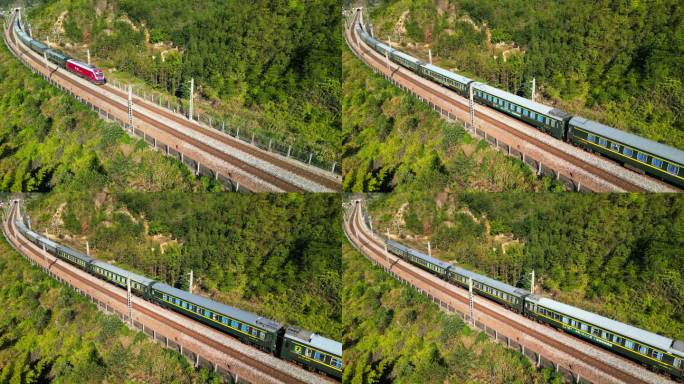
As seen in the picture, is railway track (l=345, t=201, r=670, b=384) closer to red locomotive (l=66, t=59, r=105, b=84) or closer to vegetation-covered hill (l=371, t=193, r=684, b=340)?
vegetation-covered hill (l=371, t=193, r=684, b=340)

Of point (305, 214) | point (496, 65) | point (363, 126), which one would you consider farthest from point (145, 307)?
point (496, 65)

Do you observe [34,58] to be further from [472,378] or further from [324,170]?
[472,378]

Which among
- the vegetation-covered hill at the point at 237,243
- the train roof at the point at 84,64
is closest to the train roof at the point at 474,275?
the vegetation-covered hill at the point at 237,243

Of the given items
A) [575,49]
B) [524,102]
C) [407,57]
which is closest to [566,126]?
[524,102]

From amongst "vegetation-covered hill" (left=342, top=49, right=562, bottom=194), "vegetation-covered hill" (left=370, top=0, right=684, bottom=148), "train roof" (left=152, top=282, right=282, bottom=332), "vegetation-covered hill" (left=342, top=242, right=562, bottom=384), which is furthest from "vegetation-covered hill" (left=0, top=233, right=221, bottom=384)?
"vegetation-covered hill" (left=370, top=0, right=684, bottom=148)

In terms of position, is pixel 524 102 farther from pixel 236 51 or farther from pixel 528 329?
pixel 236 51

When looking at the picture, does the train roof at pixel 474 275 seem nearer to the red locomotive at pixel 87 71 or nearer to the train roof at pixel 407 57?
the train roof at pixel 407 57
